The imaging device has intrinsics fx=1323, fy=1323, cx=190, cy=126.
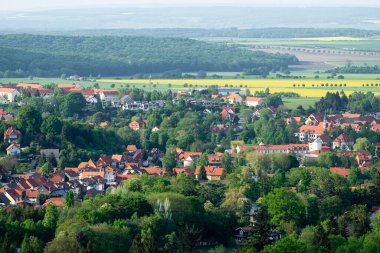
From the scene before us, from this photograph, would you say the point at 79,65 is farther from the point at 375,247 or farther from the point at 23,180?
the point at 375,247

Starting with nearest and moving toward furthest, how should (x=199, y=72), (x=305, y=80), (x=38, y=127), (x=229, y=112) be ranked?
(x=38, y=127) < (x=229, y=112) < (x=305, y=80) < (x=199, y=72)

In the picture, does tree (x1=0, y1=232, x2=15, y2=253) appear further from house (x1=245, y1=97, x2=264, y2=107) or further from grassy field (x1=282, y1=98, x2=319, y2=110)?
house (x1=245, y1=97, x2=264, y2=107)

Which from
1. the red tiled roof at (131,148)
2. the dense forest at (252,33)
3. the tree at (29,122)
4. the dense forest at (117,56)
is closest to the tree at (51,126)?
the tree at (29,122)

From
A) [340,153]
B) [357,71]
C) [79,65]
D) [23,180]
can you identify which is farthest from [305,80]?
[23,180]

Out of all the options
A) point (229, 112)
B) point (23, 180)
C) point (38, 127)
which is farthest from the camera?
point (229, 112)

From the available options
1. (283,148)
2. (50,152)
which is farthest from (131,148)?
(283,148)

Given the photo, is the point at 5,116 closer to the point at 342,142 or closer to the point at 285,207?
the point at 342,142
